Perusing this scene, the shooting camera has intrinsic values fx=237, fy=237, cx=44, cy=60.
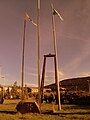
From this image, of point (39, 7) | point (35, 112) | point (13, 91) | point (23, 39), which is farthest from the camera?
point (13, 91)

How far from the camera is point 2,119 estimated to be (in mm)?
16203

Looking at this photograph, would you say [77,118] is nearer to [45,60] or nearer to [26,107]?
[26,107]

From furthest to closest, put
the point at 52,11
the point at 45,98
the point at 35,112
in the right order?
the point at 45,98 < the point at 52,11 < the point at 35,112

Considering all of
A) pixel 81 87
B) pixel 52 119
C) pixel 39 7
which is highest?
pixel 39 7

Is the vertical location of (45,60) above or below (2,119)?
above

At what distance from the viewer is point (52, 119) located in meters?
16.1

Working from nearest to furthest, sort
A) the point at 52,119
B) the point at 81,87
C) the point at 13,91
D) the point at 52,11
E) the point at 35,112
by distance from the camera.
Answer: the point at 52,119, the point at 35,112, the point at 52,11, the point at 13,91, the point at 81,87

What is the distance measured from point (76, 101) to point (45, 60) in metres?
7.62

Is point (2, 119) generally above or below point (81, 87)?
below

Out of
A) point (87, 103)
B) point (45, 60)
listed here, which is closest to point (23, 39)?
point (45, 60)

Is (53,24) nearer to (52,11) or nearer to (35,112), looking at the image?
(52,11)

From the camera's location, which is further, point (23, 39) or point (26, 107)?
point (23, 39)

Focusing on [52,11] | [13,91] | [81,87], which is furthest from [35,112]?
[81,87]

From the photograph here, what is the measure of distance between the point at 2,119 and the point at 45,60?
1806cm
